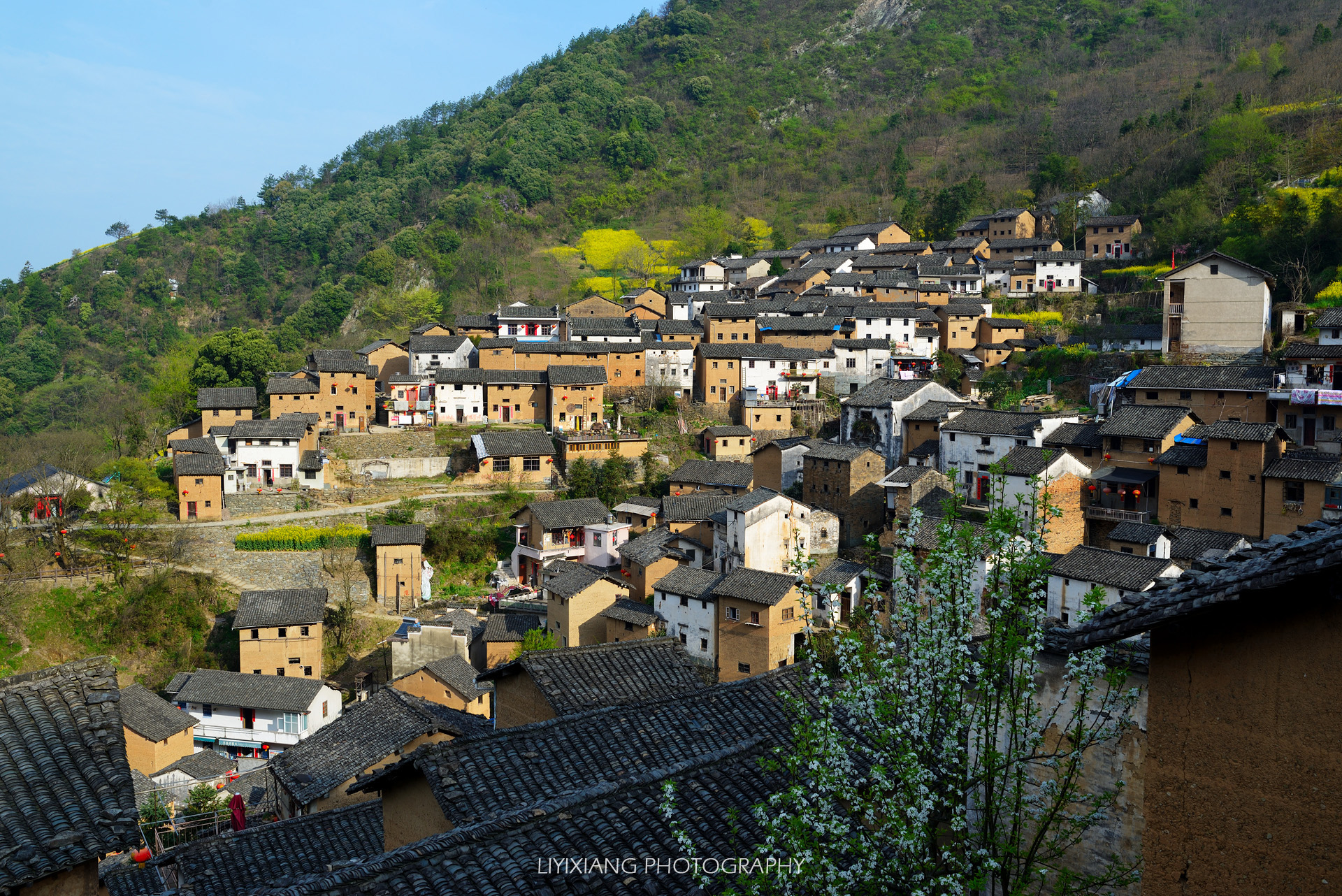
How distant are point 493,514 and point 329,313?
29.7 meters

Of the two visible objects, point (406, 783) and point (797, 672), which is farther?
point (797, 672)

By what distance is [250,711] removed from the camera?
22953mm

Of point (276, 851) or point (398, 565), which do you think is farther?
point (398, 565)

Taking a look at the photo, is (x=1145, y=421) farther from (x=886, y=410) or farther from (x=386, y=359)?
(x=386, y=359)

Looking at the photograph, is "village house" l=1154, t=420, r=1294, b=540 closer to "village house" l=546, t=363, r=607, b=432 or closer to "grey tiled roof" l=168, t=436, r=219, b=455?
"village house" l=546, t=363, r=607, b=432

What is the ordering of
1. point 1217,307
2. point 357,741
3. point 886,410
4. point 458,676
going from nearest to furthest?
point 357,741 < point 458,676 < point 1217,307 < point 886,410

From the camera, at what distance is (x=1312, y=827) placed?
10.8 ft

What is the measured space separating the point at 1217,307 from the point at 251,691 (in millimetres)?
32683

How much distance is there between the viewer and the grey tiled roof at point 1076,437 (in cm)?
2508

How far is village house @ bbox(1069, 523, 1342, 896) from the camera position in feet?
10.8

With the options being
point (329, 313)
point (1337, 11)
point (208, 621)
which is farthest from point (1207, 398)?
point (1337, 11)

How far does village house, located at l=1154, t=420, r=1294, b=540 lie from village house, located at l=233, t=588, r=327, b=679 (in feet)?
74.5

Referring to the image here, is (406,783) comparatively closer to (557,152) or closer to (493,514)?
(493,514)

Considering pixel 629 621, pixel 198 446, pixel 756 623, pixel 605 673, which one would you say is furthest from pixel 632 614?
pixel 198 446
